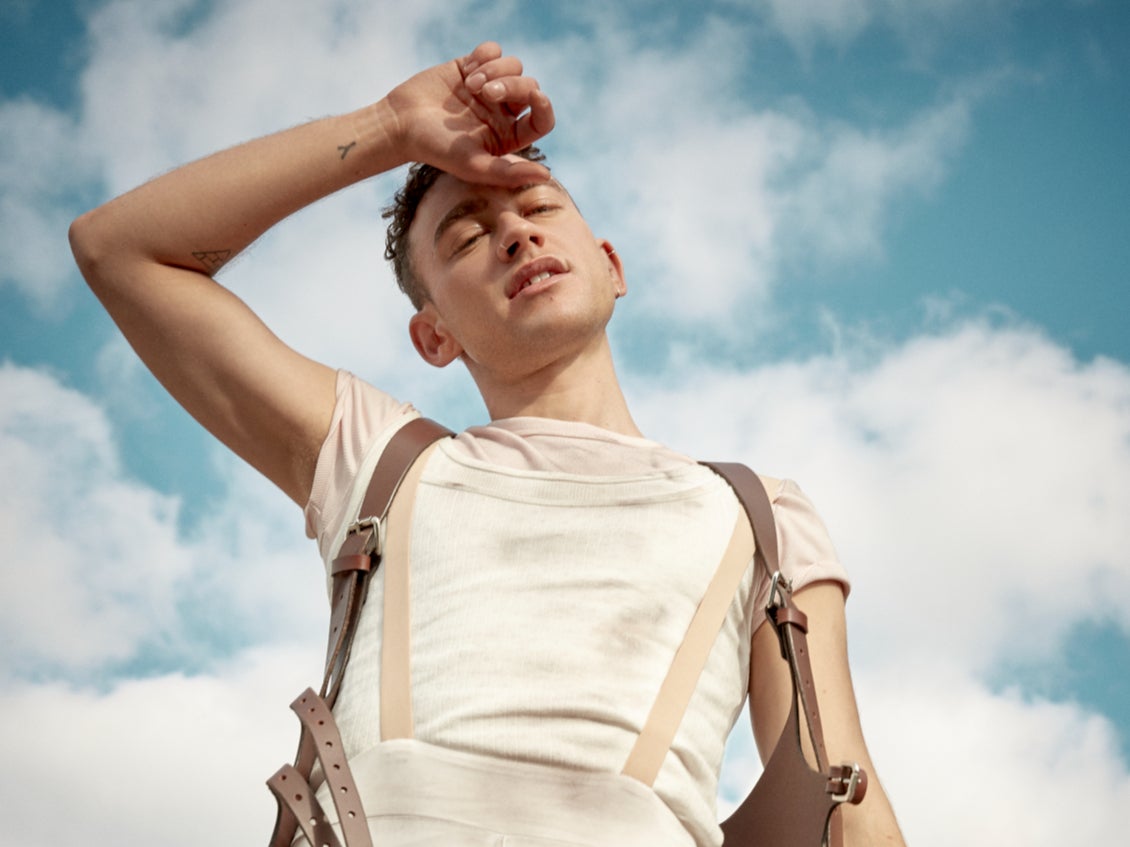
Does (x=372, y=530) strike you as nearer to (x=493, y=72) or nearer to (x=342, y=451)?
(x=342, y=451)

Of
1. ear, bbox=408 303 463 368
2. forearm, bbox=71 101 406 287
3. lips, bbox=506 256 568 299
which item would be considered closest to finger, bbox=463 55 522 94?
forearm, bbox=71 101 406 287

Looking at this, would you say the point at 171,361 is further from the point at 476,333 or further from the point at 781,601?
the point at 781,601

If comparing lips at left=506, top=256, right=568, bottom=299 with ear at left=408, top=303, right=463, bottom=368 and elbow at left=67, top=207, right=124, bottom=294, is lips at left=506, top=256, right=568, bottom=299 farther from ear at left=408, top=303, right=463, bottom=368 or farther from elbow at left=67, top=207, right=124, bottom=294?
elbow at left=67, top=207, right=124, bottom=294

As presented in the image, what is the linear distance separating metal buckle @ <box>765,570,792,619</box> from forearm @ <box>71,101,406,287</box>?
1.73m

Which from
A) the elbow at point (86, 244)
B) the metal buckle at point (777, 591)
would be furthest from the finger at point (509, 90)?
the metal buckle at point (777, 591)

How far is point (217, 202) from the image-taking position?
3.75 meters

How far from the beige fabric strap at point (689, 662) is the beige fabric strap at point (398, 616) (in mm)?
542

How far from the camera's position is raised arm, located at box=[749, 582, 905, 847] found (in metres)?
3.36

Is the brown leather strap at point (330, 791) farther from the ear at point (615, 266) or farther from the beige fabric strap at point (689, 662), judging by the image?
the ear at point (615, 266)

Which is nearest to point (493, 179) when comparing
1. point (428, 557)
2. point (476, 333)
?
point (476, 333)

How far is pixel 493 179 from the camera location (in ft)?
13.5

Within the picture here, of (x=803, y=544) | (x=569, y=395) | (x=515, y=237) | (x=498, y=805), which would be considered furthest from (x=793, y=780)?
(x=515, y=237)

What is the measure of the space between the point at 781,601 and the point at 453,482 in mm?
923

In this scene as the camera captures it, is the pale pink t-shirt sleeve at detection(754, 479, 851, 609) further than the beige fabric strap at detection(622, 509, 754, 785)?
Yes
